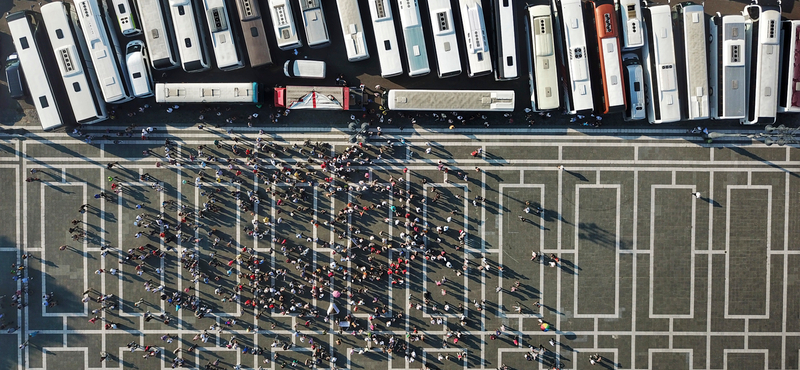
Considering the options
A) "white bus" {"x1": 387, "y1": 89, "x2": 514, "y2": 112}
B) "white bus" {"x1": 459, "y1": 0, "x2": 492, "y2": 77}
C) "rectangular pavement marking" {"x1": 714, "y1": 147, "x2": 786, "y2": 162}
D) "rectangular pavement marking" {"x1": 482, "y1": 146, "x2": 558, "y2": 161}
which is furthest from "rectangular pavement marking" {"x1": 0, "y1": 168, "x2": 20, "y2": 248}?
"rectangular pavement marking" {"x1": 714, "y1": 147, "x2": 786, "y2": 162}

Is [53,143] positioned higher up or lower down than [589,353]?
higher up

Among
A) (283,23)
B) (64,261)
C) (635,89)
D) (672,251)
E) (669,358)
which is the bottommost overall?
(669,358)

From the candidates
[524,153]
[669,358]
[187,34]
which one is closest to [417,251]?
[524,153]

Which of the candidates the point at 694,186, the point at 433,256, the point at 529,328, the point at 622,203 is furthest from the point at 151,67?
the point at 694,186

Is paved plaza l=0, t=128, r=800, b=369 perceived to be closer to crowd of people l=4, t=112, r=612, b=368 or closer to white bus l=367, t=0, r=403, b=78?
Answer: crowd of people l=4, t=112, r=612, b=368

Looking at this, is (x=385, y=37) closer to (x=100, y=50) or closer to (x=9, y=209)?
(x=100, y=50)

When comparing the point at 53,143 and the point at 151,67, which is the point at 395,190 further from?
the point at 53,143

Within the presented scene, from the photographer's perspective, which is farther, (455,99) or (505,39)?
(455,99)
